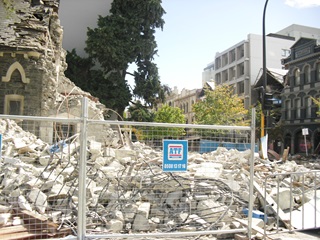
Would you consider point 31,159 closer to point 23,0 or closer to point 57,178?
point 57,178

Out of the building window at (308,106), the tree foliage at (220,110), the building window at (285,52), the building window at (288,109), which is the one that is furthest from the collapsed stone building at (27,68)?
the building window at (285,52)

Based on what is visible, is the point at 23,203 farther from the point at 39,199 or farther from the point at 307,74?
the point at 307,74

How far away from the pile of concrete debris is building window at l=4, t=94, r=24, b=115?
7.90 meters

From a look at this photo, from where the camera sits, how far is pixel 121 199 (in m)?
6.48

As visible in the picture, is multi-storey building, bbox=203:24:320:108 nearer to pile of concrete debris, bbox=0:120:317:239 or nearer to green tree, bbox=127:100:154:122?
green tree, bbox=127:100:154:122

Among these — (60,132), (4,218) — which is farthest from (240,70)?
(4,218)

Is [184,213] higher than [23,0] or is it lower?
lower

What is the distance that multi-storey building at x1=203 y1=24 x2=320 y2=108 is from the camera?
182 feet

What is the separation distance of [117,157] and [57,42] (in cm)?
1186

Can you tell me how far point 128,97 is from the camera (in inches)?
1191

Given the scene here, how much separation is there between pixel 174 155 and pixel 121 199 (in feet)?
5.89

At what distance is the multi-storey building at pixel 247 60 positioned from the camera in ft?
182

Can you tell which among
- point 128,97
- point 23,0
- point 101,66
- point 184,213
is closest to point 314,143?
point 128,97

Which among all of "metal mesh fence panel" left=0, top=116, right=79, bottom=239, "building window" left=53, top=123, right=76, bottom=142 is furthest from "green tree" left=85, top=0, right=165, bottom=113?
"metal mesh fence panel" left=0, top=116, right=79, bottom=239
